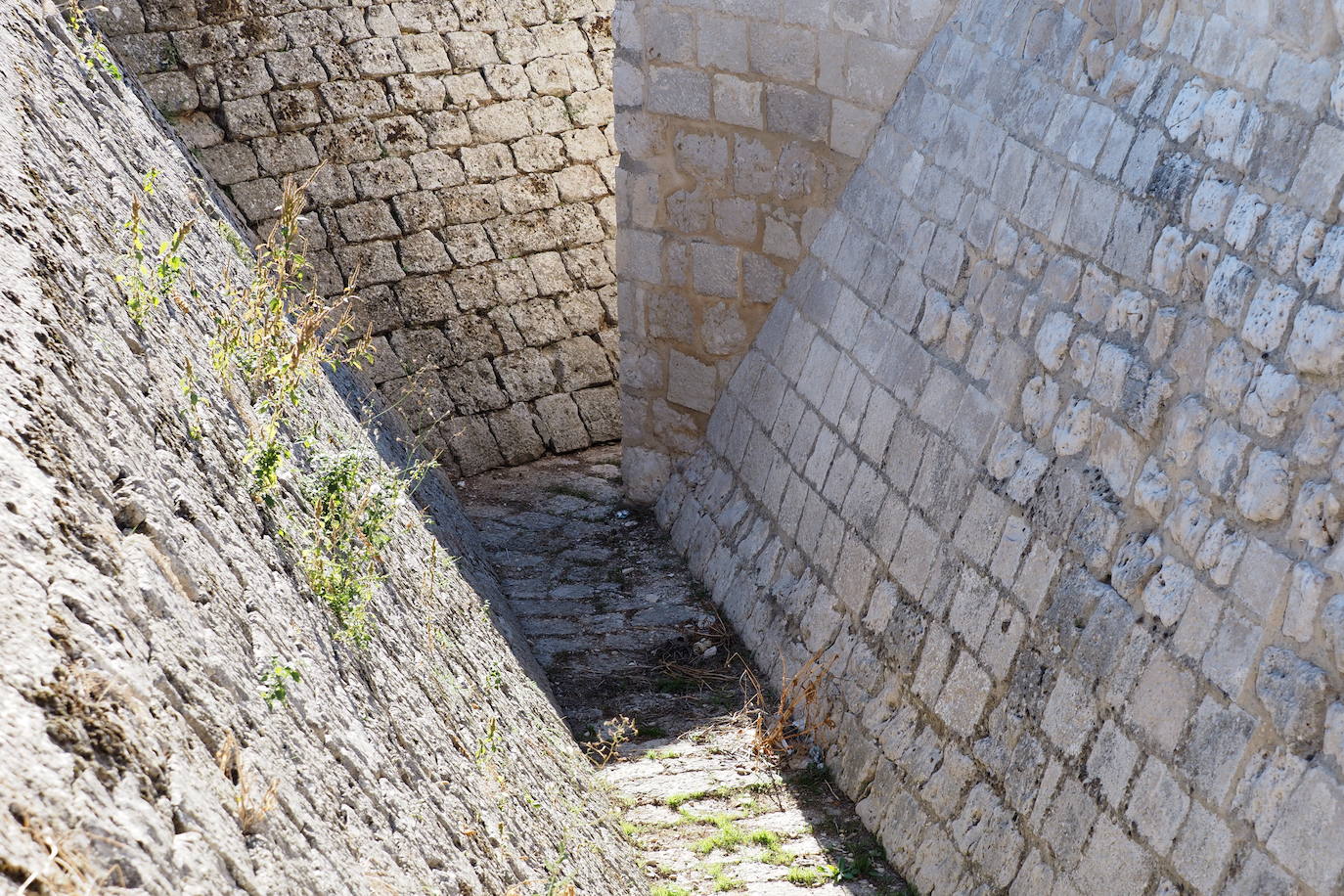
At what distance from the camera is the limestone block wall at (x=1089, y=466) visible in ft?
11.4

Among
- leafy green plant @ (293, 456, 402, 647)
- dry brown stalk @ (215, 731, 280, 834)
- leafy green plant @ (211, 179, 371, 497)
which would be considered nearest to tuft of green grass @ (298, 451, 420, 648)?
leafy green plant @ (293, 456, 402, 647)

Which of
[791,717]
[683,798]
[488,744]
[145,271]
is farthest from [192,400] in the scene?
[791,717]

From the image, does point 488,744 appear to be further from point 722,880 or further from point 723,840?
Answer: point 723,840

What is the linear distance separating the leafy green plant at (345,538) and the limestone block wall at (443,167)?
473cm

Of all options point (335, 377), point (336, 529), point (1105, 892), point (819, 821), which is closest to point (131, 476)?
point (336, 529)

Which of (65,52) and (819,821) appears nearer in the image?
(65,52)

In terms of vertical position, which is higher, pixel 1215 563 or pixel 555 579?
pixel 1215 563

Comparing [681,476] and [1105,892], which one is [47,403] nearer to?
[1105,892]

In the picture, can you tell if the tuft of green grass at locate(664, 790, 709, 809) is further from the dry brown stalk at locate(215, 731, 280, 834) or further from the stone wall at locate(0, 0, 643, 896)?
the dry brown stalk at locate(215, 731, 280, 834)

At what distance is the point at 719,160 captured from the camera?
748 cm

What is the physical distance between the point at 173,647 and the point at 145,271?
5.17 ft

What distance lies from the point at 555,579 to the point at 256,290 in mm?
3612

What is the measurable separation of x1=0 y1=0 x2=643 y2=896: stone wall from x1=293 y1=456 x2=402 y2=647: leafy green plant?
7cm

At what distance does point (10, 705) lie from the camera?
1.65 m
